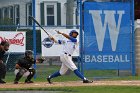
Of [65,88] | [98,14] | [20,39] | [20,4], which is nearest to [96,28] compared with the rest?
[98,14]

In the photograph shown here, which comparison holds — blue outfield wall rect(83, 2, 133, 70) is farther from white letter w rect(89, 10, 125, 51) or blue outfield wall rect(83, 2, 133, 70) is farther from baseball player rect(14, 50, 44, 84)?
baseball player rect(14, 50, 44, 84)

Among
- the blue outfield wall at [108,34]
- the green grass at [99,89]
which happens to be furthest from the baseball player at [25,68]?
the blue outfield wall at [108,34]

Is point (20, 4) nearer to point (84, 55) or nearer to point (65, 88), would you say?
point (84, 55)

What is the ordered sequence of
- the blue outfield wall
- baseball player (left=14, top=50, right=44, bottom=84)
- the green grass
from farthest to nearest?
the blue outfield wall
baseball player (left=14, top=50, right=44, bottom=84)
the green grass

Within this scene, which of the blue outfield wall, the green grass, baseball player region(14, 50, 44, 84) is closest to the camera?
the green grass

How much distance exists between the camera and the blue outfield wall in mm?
21031

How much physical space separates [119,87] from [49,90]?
7.77ft

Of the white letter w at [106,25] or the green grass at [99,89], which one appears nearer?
the green grass at [99,89]

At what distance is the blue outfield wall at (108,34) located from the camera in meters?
21.0

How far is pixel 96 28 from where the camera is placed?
21094mm

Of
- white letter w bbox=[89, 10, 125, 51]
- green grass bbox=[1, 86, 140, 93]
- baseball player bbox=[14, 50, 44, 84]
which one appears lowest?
green grass bbox=[1, 86, 140, 93]

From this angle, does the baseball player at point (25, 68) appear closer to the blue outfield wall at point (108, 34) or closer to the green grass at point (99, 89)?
the green grass at point (99, 89)

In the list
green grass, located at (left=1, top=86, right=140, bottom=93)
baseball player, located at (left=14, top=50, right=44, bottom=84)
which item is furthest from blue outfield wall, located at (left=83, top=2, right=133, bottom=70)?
green grass, located at (left=1, top=86, right=140, bottom=93)


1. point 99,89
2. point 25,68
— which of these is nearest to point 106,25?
point 25,68
